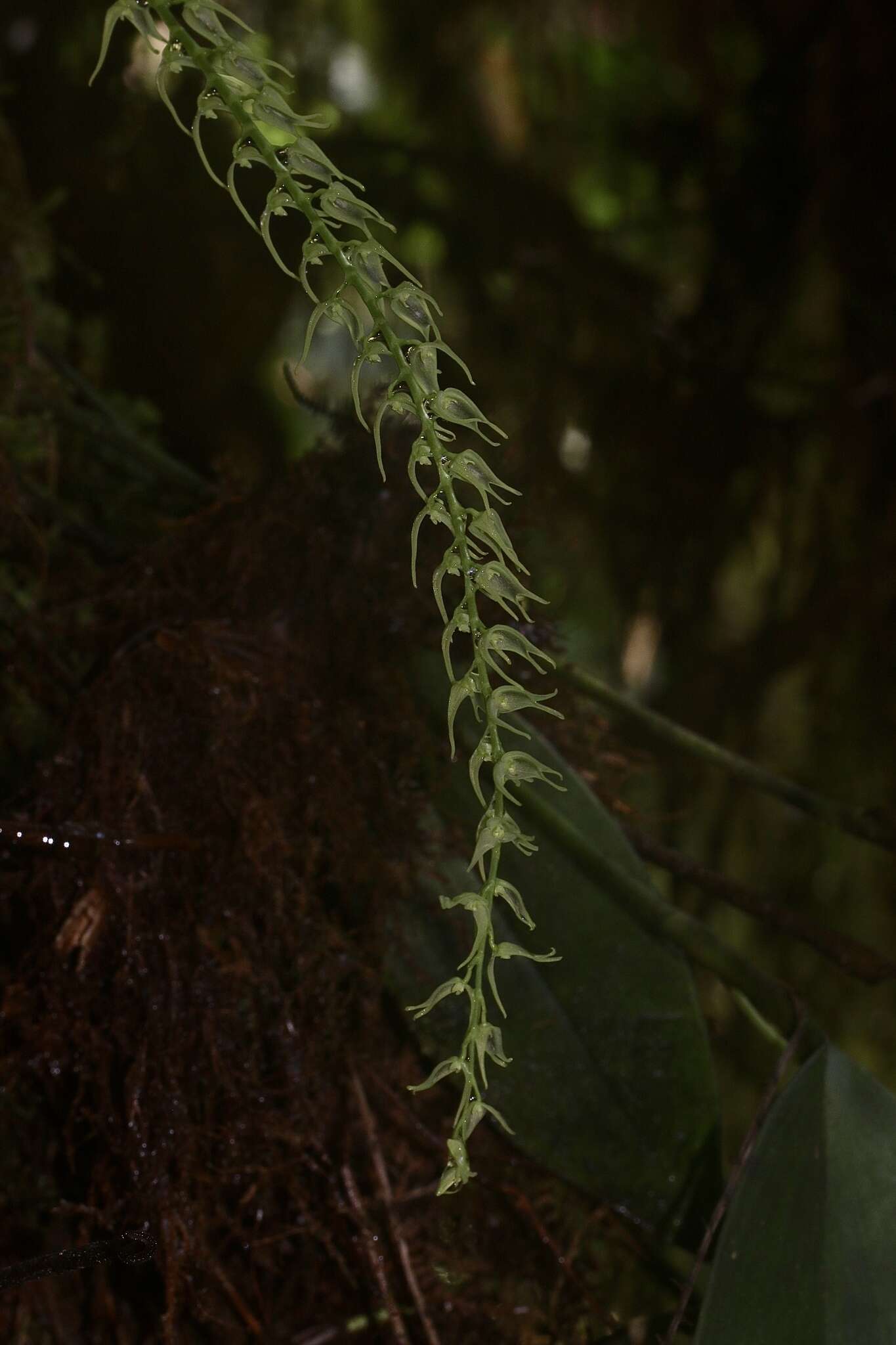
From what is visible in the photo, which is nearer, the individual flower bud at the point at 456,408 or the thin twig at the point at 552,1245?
the individual flower bud at the point at 456,408

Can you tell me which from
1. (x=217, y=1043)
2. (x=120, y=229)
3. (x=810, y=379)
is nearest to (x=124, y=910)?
(x=217, y=1043)

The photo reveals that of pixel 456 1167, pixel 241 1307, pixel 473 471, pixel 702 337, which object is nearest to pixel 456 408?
pixel 473 471

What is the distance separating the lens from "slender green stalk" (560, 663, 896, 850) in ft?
2.66

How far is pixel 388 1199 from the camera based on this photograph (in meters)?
0.68

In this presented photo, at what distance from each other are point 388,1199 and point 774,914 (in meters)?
0.34

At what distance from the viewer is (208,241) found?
1.14m

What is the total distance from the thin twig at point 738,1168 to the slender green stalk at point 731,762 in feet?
0.59

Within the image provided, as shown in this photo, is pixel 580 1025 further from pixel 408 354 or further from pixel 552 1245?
pixel 408 354

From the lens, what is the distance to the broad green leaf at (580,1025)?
0.68 meters

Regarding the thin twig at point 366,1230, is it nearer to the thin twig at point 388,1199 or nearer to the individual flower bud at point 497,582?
the thin twig at point 388,1199

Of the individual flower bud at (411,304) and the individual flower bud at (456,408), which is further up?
the individual flower bud at (411,304)

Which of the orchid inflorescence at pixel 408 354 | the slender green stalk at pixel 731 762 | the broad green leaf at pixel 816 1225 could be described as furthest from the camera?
the slender green stalk at pixel 731 762

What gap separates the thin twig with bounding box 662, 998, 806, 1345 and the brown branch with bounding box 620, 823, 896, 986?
0.08 meters

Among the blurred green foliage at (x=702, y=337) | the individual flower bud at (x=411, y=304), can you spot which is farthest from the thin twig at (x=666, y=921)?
the blurred green foliage at (x=702, y=337)
